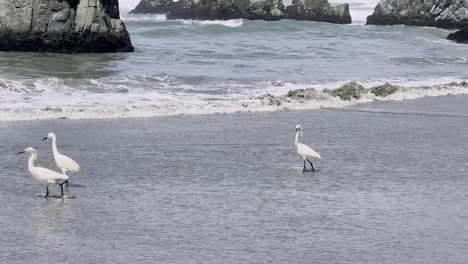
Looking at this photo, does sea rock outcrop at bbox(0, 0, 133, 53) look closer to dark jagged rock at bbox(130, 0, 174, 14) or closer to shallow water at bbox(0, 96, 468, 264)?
shallow water at bbox(0, 96, 468, 264)

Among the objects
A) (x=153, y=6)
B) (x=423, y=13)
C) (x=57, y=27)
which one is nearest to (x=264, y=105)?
(x=57, y=27)

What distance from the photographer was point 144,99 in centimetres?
2353

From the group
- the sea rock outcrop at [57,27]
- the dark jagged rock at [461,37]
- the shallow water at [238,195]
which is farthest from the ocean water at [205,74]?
the dark jagged rock at [461,37]

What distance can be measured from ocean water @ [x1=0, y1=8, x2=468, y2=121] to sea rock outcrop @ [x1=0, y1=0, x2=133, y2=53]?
1.28 meters

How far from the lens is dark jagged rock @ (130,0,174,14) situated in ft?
346

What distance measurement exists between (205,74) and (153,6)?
3029 inches

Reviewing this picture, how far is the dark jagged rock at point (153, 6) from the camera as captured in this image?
106 metres

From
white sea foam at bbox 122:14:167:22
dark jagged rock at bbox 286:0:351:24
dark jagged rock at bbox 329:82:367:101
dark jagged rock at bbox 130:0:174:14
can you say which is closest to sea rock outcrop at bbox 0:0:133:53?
dark jagged rock at bbox 329:82:367:101

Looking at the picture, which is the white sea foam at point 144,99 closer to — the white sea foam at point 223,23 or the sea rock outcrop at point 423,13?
the white sea foam at point 223,23

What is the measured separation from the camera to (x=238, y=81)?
93.7 ft

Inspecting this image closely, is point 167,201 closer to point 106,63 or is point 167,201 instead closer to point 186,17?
point 106,63

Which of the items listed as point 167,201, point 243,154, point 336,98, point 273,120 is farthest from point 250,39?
point 167,201

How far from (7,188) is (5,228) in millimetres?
2258

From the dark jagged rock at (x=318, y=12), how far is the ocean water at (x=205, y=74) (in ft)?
99.9
